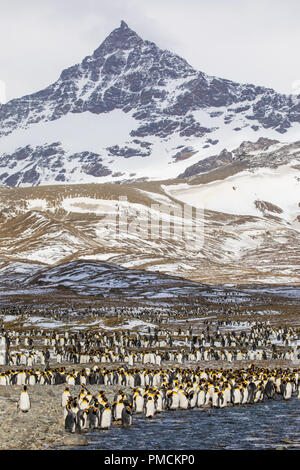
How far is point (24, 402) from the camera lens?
Result: 20.6m

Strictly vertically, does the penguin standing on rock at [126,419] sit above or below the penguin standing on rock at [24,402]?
below

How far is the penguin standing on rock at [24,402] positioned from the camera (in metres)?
20.5

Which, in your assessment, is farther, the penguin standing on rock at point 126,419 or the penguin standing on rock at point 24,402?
the penguin standing on rock at point 126,419

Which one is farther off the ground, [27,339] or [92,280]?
[92,280]

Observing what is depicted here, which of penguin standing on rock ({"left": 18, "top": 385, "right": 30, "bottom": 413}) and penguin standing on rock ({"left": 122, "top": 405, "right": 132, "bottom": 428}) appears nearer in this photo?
penguin standing on rock ({"left": 18, "top": 385, "right": 30, "bottom": 413})

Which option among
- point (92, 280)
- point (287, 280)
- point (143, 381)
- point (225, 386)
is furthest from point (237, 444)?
point (287, 280)

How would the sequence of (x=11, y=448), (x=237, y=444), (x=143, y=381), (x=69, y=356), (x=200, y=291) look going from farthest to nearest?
(x=200, y=291) < (x=69, y=356) < (x=143, y=381) < (x=237, y=444) < (x=11, y=448)

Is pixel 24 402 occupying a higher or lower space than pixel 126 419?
higher

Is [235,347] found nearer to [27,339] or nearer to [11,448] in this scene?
[27,339]

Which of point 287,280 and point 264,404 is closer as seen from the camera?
point 264,404

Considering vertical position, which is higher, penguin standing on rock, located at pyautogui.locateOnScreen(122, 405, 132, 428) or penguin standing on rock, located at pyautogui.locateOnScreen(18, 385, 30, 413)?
penguin standing on rock, located at pyautogui.locateOnScreen(18, 385, 30, 413)

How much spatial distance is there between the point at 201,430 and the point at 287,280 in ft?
382

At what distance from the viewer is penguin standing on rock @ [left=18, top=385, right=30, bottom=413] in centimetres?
2052

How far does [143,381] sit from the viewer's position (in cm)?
2788
